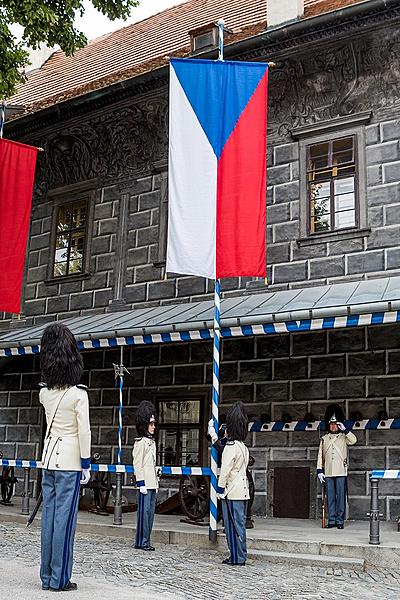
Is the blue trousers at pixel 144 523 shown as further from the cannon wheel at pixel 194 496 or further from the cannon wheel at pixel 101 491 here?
the cannon wheel at pixel 101 491

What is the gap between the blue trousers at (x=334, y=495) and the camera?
11.4 m

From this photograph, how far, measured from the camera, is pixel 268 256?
13.7 meters

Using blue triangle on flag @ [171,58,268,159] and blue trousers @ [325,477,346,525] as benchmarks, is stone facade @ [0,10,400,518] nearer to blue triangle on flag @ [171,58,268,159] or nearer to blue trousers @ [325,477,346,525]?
blue trousers @ [325,477,346,525]

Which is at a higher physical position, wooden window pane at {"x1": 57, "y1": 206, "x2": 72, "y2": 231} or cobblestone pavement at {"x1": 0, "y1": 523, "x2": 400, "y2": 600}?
wooden window pane at {"x1": 57, "y1": 206, "x2": 72, "y2": 231}

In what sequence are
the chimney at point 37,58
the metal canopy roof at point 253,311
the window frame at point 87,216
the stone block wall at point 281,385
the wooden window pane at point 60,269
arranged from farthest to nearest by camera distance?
the chimney at point 37,58 → the wooden window pane at point 60,269 → the window frame at point 87,216 → the stone block wall at point 281,385 → the metal canopy roof at point 253,311

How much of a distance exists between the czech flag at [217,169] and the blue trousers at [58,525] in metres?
4.54

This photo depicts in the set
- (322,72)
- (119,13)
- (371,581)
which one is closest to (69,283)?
(119,13)

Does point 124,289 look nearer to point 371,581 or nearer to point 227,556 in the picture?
point 227,556

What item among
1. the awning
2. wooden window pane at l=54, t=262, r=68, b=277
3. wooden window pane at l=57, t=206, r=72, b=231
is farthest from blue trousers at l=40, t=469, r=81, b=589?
wooden window pane at l=57, t=206, r=72, b=231

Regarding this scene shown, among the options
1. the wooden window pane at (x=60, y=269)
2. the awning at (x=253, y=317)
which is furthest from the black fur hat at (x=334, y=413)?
the wooden window pane at (x=60, y=269)

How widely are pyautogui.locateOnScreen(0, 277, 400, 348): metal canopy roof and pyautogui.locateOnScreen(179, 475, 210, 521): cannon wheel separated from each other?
2418 millimetres

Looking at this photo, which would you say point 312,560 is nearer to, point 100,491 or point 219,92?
point 100,491

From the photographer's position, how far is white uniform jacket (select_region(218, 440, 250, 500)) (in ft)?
30.2

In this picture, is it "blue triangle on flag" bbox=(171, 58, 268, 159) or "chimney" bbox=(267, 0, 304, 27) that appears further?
"chimney" bbox=(267, 0, 304, 27)
